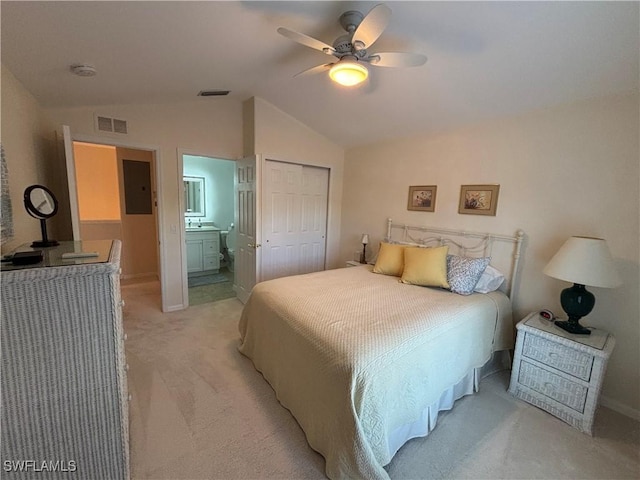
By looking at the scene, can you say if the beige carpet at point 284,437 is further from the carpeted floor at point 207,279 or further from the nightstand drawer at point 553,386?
the carpeted floor at point 207,279

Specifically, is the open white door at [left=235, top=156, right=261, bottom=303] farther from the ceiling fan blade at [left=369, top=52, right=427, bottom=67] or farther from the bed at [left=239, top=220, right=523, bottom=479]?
the ceiling fan blade at [left=369, top=52, right=427, bottom=67]

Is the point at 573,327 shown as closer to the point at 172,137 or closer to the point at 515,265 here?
the point at 515,265

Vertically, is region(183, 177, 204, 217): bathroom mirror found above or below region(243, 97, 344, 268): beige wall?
below

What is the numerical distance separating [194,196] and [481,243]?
5.00 m

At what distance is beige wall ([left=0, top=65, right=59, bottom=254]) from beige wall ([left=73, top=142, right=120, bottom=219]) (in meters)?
2.45

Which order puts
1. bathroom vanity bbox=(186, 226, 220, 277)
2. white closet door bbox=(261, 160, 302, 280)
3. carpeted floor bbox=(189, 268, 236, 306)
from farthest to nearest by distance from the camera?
bathroom vanity bbox=(186, 226, 220, 277) → carpeted floor bbox=(189, 268, 236, 306) → white closet door bbox=(261, 160, 302, 280)

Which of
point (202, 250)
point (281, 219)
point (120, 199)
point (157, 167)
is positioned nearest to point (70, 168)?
point (157, 167)

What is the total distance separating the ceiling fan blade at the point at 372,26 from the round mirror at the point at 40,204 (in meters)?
2.01

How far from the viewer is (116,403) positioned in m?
1.28

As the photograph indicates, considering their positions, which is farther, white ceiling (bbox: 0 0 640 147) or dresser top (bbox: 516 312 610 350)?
dresser top (bbox: 516 312 610 350)

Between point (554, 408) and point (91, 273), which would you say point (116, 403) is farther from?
point (554, 408)

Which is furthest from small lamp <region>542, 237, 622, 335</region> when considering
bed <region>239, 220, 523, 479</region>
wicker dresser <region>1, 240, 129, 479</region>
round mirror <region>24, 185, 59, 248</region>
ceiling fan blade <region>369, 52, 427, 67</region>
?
round mirror <region>24, 185, 59, 248</region>

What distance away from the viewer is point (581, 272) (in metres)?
1.87

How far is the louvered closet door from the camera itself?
146 inches
